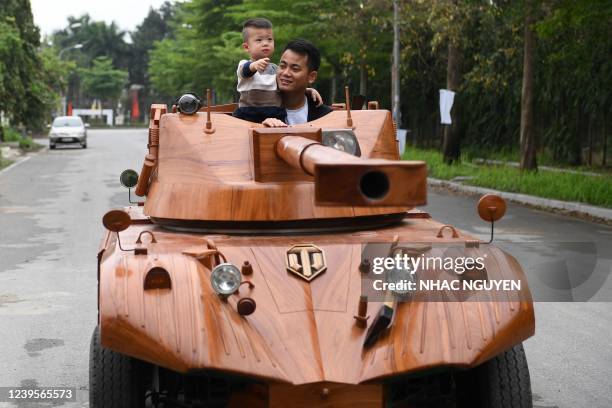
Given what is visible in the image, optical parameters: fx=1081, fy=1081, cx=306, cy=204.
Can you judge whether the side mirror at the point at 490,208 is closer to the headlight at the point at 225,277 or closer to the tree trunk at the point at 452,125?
the headlight at the point at 225,277

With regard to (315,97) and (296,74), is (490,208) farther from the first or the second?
(315,97)

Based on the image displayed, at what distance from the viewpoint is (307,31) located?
33281mm

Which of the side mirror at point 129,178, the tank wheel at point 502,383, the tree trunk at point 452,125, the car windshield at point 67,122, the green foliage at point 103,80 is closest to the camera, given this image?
the tank wheel at point 502,383

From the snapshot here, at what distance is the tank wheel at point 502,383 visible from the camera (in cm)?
484

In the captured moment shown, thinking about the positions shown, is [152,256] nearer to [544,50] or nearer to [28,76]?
[544,50]

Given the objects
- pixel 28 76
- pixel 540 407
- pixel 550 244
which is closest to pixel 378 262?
pixel 540 407

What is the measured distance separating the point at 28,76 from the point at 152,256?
1391 inches

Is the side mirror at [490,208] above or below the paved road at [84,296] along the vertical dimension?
above

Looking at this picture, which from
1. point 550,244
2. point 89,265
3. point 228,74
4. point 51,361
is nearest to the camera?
point 51,361

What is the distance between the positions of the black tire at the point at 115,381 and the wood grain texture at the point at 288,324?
369mm

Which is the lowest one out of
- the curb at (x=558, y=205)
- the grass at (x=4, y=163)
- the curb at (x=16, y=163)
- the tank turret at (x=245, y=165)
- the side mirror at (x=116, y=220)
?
the curb at (x=16, y=163)

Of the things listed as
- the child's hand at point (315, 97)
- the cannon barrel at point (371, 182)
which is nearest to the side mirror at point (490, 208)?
the cannon barrel at point (371, 182)

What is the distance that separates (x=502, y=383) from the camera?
4867mm

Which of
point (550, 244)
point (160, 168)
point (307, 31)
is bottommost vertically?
point (550, 244)
